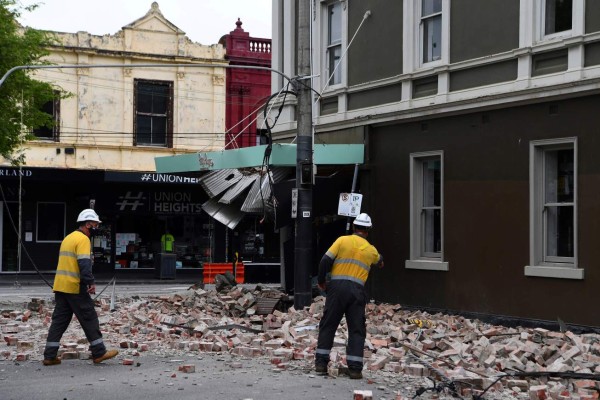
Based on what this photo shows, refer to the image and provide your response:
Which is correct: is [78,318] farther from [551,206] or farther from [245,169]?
[245,169]

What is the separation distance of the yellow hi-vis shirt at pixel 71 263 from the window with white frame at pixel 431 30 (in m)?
8.29

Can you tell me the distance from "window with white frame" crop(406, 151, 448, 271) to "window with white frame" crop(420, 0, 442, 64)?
1824mm

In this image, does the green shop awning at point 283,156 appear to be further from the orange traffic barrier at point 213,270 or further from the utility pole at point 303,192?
the orange traffic barrier at point 213,270

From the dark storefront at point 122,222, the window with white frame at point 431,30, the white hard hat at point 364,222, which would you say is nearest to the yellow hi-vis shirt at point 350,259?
the white hard hat at point 364,222

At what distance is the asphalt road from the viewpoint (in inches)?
385

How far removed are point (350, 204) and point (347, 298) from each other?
20.5ft

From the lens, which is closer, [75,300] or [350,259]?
[350,259]

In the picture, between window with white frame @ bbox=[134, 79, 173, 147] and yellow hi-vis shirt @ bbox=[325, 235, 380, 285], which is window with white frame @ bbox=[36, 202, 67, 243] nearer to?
window with white frame @ bbox=[134, 79, 173, 147]

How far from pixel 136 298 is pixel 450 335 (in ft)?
32.3

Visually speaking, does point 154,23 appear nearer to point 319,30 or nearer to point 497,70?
point 319,30

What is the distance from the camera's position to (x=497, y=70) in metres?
16.0

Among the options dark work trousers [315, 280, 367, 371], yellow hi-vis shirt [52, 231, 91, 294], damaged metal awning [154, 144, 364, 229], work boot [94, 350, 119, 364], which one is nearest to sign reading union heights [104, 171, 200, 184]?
damaged metal awning [154, 144, 364, 229]

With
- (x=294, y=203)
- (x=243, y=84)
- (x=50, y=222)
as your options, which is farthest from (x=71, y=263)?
(x=243, y=84)

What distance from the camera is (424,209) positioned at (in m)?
18.0
